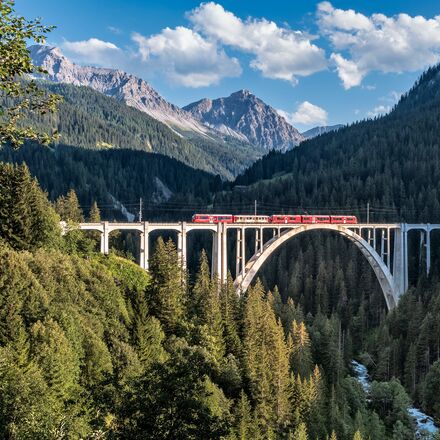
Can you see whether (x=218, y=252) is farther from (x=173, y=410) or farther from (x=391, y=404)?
(x=173, y=410)

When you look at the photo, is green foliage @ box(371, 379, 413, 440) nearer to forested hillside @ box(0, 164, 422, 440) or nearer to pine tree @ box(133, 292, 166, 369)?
forested hillside @ box(0, 164, 422, 440)

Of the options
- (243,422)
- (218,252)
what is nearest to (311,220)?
(218,252)

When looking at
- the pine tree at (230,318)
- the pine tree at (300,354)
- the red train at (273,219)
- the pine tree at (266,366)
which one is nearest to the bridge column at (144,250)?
the red train at (273,219)

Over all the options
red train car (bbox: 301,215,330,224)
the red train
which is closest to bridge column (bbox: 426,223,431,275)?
the red train

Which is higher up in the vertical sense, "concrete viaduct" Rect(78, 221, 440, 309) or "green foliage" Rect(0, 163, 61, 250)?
"green foliage" Rect(0, 163, 61, 250)

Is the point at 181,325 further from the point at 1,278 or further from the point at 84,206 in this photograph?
the point at 84,206
